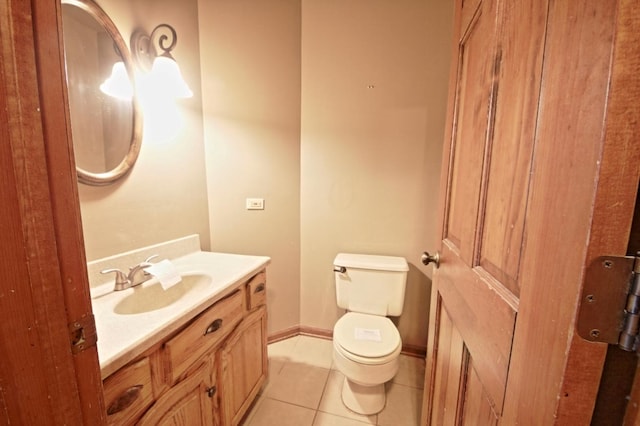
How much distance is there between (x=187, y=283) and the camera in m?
1.20


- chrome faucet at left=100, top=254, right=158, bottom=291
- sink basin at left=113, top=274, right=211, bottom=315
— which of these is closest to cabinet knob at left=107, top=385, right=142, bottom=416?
sink basin at left=113, top=274, right=211, bottom=315

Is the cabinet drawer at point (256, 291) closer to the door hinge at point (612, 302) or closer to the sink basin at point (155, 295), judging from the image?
the sink basin at point (155, 295)

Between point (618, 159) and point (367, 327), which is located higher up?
point (618, 159)

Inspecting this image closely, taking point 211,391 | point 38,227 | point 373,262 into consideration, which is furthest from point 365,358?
point 38,227

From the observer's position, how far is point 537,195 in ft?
1.16

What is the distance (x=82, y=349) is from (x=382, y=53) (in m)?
1.96

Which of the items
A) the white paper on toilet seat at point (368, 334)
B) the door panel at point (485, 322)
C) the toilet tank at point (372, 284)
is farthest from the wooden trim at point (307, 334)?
the door panel at point (485, 322)

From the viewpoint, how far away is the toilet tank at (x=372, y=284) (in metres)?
1.57

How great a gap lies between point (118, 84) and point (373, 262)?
5.51ft

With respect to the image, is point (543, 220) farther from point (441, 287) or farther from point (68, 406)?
point (68, 406)

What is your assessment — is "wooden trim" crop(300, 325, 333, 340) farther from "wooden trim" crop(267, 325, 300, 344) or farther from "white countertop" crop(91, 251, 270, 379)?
"white countertop" crop(91, 251, 270, 379)

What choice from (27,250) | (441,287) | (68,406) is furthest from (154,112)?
(441,287)

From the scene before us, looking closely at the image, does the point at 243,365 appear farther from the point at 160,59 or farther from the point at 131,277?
the point at 160,59

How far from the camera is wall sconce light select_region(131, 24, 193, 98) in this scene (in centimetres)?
121
